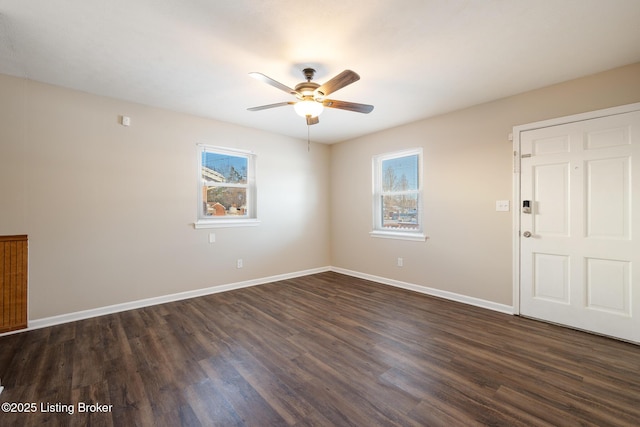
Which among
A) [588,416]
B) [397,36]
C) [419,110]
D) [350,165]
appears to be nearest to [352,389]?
[588,416]

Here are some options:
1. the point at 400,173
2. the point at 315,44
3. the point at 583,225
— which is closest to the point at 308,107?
the point at 315,44

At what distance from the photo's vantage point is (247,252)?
4.39 m

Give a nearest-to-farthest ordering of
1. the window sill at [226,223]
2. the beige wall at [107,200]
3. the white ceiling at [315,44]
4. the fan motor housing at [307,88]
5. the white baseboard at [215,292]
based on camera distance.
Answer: the white ceiling at [315,44], the fan motor housing at [307,88], the beige wall at [107,200], the white baseboard at [215,292], the window sill at [226,223]

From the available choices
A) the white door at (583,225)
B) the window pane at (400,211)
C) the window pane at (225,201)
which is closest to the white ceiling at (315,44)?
the white door at (583,225)

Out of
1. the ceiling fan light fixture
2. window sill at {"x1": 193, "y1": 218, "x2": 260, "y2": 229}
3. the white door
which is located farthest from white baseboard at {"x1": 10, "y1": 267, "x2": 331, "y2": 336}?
the white door

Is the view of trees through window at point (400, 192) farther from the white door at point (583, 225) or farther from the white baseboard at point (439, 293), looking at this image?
the white door at point (583, 225)

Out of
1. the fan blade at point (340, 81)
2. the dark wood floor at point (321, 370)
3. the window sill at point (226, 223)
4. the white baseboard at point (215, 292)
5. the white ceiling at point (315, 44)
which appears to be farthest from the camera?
the window sill at point (226, 223)

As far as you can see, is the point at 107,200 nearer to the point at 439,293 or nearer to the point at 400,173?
the point at 400,173

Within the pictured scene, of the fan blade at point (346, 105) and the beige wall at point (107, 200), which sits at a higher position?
the fan blade at point (346, 105)

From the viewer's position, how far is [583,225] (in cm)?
275

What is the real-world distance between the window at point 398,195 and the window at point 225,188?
6.99 ft

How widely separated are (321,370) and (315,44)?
2571 millimetres

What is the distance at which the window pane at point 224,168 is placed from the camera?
405cm

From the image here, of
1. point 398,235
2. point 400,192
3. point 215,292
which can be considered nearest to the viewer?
point 215,292
